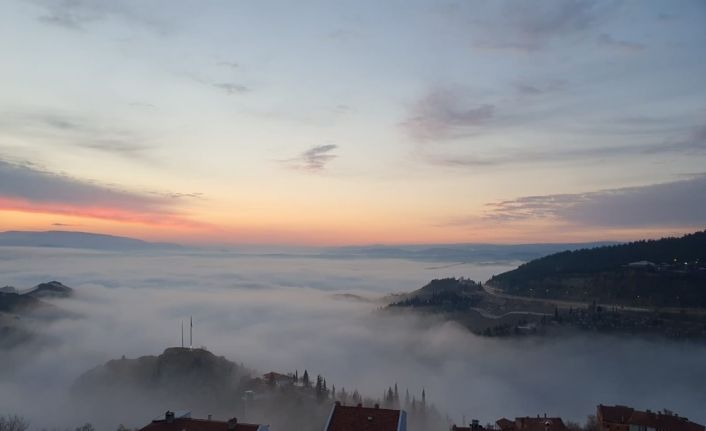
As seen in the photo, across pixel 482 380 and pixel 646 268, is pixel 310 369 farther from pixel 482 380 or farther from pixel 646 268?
pixel 646 268

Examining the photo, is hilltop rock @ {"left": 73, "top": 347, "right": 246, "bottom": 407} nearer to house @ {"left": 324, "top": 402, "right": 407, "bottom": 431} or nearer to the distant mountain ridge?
house @ {"left": 324, "top": 402, "right": 407, "bottom": 431}

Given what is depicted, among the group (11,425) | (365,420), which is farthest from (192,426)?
(11,425)

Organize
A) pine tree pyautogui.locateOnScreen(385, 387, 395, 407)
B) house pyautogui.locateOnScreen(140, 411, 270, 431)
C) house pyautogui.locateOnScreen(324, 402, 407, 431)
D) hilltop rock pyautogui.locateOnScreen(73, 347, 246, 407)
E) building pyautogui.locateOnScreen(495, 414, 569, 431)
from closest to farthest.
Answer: house pyautogui.locateOnScreen(324, 402, 407, 431)
house pyautogui.locateOnScreen(140, 411, 270, 431)
building pyautogui.locateOnScreen(495, 414, 569, 431)
pine tree pyautogui.locateOnScreen(385, 387, 395, 407)
hilltop rock pyautogui.locateOnScreen(73, 347, 246, 407)

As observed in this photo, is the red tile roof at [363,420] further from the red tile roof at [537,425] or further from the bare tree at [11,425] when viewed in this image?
the bare tree at [11,425]

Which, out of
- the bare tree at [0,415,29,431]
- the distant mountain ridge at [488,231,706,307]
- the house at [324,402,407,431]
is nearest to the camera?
the house at [324,402,407,431]

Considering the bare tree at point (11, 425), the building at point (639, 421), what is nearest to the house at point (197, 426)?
the bare tree at point (11, 425)

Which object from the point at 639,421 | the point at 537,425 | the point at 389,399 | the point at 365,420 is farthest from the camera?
the point at 389,399

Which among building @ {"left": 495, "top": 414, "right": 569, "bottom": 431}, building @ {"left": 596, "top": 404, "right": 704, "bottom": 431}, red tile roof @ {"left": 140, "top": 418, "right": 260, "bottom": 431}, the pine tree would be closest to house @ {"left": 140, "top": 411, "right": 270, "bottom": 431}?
red tile roof @ {"left": 140, "top": 418, "right": 260, "bottom": 431}

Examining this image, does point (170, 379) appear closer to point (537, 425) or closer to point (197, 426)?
point (197, 426)
